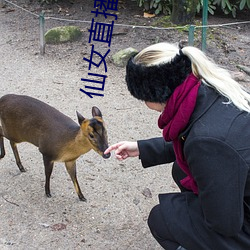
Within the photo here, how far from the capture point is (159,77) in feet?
6.53

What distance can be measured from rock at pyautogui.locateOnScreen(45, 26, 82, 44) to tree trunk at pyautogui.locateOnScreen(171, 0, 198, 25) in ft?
4.42

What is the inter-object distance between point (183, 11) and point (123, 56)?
1.37 meters

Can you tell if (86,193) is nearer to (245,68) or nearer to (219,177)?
(219,177)

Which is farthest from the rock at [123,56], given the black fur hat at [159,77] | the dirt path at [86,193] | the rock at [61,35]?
the black fur hat at [159,77]

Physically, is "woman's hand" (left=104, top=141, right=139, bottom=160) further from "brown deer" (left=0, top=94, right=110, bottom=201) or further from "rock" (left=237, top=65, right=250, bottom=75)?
"rock" (left=237, top=65, right=250, bottom=75)

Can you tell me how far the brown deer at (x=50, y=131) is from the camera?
2.93 metres

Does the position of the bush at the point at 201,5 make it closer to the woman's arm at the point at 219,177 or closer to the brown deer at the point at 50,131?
the brown deer at the point at 50,131

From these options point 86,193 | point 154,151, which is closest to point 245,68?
point 86,193

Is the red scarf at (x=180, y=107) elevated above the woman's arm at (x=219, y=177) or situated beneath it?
elevated above

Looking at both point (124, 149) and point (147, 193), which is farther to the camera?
point (147, 193)

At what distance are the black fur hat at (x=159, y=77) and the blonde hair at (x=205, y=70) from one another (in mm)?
23

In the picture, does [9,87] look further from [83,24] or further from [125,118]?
[83,24]

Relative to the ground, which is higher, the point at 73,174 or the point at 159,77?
the point at 159,77

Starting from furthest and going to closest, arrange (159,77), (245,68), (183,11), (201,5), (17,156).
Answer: (201,5), (183,11), (245,68), (17,156), (159,77)
